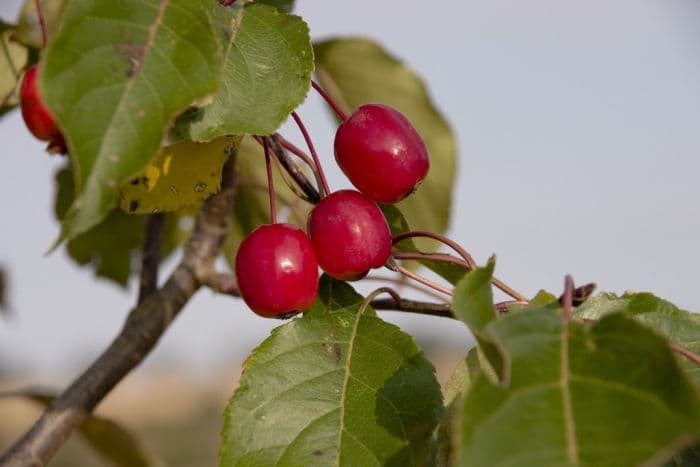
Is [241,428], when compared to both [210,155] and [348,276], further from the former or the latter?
[210,155]

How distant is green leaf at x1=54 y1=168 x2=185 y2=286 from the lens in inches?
84.0

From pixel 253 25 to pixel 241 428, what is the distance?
0.46m

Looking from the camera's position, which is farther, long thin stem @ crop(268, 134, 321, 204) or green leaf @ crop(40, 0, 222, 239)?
long thin stem @ crop(268, 134, 321, 204)

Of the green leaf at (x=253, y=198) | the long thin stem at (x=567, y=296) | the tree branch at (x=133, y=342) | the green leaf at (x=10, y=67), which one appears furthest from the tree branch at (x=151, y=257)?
the long thin stem at (x=567, y=296)

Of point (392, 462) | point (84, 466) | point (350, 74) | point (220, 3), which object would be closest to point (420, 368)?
point (392, 462)

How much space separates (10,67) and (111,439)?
30.6 inches

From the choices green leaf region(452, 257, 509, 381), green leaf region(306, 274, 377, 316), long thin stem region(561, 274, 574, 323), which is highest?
green leaf region(452, 257, 509, 381)

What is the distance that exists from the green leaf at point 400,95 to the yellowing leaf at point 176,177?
2.79 ft

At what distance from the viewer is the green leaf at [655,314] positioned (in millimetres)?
1082

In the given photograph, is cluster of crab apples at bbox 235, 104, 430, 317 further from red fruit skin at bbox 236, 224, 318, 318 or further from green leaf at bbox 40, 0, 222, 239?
green leaf at bbox 40, 0, 222, 239

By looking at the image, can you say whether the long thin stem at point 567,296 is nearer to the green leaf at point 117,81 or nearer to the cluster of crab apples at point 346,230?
the cluster of crab apples at point 346,230

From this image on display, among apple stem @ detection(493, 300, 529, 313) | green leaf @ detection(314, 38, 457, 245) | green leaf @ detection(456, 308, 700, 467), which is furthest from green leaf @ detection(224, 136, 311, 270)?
green leaf @ detection(456, 308, 700, 467)

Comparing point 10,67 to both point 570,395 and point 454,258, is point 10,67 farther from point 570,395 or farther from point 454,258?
point 570,395

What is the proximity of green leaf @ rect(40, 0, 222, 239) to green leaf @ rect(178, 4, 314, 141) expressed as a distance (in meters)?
0.11
